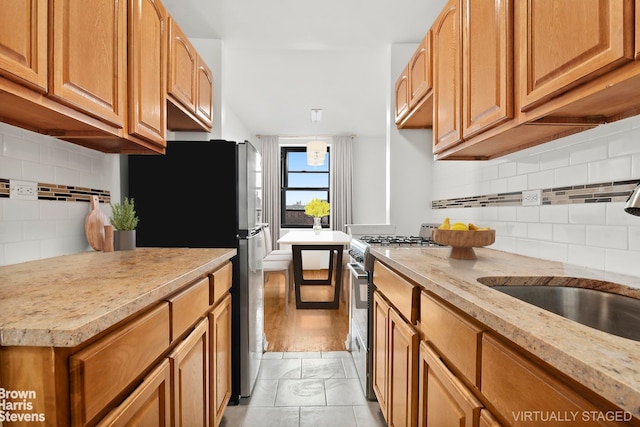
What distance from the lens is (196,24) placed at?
8.66ft

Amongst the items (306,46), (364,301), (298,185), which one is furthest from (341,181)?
(364,301)

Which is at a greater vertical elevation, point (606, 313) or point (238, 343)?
point (606, 313)

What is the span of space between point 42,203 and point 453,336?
1680 millimetres

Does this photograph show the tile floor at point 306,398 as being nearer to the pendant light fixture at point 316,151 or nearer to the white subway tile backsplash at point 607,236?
the white subway tile backsplash at point 607,236

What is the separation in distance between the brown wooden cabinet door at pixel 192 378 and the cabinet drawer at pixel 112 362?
164 millimetres

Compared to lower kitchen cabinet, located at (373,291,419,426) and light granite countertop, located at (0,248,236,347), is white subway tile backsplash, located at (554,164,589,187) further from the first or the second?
light granite countertop, located at (0,248,236,347)

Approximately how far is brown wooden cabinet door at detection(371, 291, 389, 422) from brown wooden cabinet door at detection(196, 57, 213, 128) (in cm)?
171

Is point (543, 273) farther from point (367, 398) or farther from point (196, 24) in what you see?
point (196, 24)

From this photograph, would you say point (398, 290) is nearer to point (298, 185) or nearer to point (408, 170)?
point (408, 170)

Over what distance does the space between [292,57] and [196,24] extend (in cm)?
99

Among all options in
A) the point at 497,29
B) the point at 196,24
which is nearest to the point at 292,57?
the point at 196,24

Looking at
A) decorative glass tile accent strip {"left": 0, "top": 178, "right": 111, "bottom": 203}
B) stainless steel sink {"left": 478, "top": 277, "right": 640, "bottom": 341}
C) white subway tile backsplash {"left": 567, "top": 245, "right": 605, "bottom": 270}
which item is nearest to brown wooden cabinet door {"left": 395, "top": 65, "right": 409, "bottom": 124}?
white subway tile backsplash {"left": 567, "top": 245, "right": 605, "bottom": 270}

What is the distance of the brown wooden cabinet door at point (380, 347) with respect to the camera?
1703 mm

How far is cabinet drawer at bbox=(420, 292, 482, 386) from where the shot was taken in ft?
2.70
